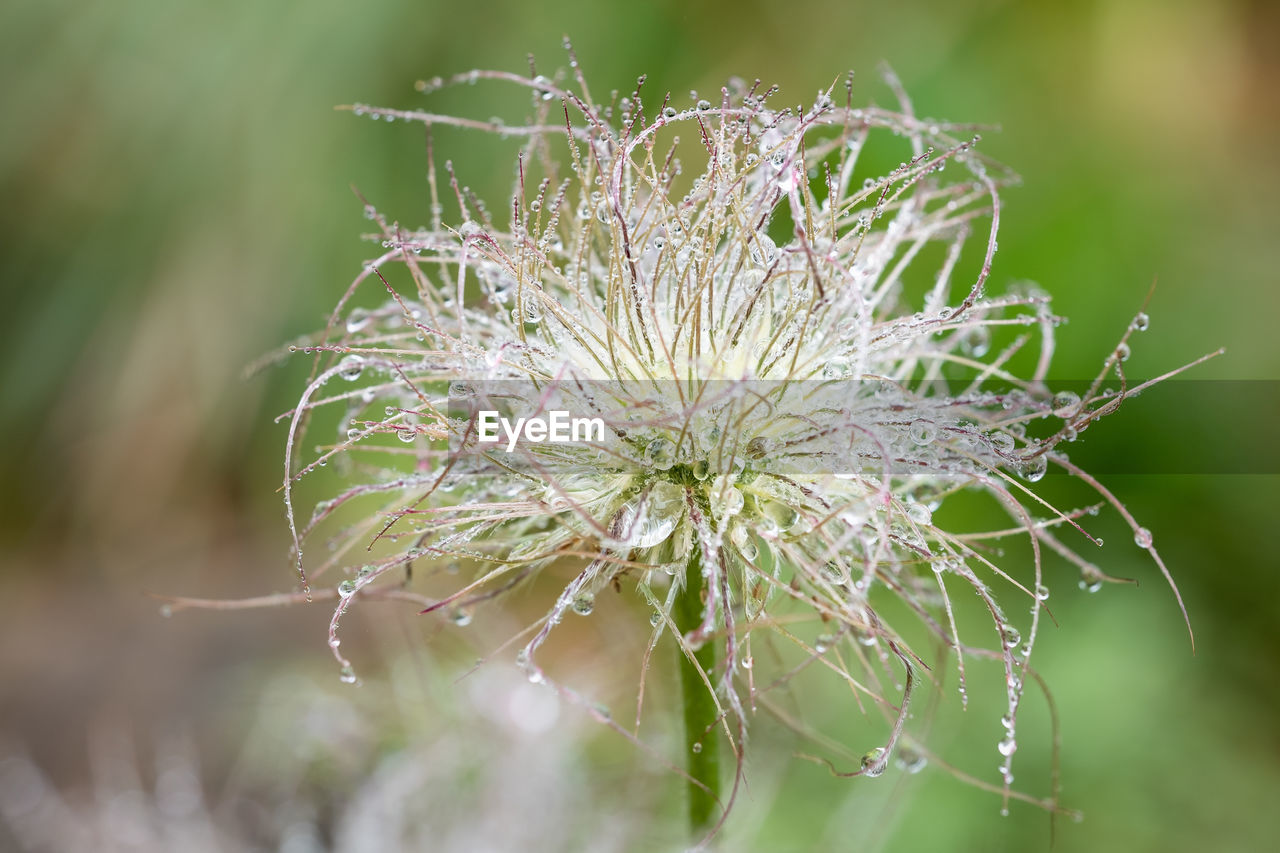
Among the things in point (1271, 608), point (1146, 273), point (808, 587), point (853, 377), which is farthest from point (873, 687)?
point (1146, 273)

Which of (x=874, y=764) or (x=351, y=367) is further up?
(x=351, y=367)

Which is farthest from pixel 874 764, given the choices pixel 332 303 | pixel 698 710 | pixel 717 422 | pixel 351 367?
pixel 332 303

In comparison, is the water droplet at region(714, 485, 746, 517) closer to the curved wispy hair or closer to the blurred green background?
the curved wispy hair

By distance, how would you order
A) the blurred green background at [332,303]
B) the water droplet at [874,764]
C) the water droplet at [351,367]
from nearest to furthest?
the water droplet at [874,764], the water droplet at [351,367], the blurred green background at [332,303]

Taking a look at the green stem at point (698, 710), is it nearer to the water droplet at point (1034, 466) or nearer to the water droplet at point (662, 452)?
the water droplet at point (662, 452)

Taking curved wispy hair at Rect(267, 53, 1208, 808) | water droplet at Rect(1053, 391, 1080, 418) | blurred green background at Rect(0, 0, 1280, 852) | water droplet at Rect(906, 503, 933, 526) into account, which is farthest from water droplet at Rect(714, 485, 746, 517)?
blurred green background at Rect(0, 0, 1280, 852)

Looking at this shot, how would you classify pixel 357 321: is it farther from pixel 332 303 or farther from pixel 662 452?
pixel 332 303

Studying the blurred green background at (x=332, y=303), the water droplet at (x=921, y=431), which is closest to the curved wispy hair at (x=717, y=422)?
the water droplet at (x=921, y=431)
